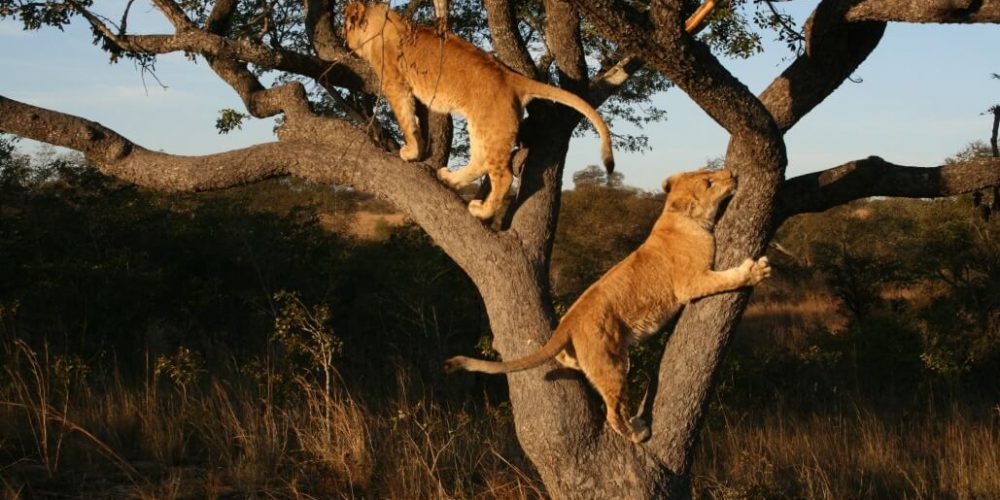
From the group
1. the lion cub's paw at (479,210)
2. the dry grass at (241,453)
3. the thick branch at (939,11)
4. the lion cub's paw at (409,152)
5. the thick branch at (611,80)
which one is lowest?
the dry grass at (241,453)

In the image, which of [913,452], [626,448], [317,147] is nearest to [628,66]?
[317,147]

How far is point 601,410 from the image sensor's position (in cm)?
482

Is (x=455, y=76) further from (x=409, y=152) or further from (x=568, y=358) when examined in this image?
(x=568, y=358)

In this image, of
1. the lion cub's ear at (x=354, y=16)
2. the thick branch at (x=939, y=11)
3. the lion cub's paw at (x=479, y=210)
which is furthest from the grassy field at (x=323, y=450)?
the thick branch at (x=939, y=11)

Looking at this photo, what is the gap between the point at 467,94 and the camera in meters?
5.45

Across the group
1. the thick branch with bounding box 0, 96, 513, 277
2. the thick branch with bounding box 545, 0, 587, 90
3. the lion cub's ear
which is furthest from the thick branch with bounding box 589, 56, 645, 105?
the lion cub's ear

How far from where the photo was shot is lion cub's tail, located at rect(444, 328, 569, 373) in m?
4.48

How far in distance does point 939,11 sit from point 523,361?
219 centimetres

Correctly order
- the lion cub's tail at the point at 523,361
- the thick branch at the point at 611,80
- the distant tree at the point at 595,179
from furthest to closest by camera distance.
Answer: the distant tree at the point at 595,179, the thick branch at the point at 611,80, the lion cub's tail at the point at 523,361

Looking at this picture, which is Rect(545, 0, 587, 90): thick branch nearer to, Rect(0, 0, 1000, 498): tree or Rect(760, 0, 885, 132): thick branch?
Rect(0, 0, 1000, 498): tree

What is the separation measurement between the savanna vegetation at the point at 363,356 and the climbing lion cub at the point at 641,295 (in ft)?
4.15

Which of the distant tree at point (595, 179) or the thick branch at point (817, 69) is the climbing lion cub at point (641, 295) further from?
the distant tree at point (595, 179)

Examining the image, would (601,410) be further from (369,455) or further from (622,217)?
(622,217)

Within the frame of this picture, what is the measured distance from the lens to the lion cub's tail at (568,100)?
509cm
